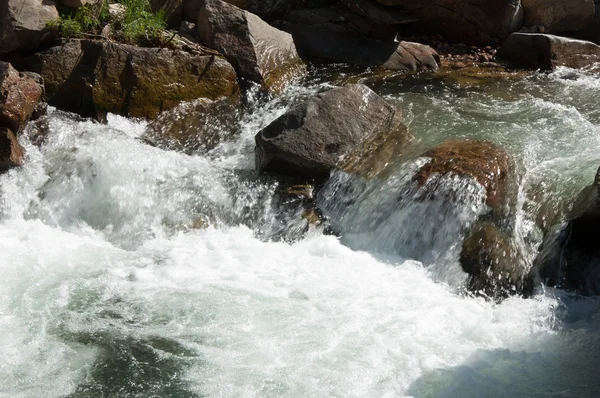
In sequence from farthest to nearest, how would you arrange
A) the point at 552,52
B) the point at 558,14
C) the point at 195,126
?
the point at 558,14, the point at 552,52, the point at 195,126

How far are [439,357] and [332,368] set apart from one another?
71 cm

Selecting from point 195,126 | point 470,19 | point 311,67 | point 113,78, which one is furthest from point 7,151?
point 470,19

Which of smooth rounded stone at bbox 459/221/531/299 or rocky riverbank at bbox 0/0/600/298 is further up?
rocky riverbank at bbox 0/0/600/298

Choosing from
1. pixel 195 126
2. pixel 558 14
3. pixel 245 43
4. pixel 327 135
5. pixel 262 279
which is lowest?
pixel 262 279

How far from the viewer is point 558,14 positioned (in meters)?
10.1

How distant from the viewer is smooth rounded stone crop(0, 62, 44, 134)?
22.2 feet

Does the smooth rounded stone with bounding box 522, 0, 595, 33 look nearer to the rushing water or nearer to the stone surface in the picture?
the stone surface

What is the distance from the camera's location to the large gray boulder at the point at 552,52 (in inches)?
353

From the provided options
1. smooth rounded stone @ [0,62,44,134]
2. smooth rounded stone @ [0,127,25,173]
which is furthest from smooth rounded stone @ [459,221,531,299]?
smooth rounded stone @ [0,62,44,134]

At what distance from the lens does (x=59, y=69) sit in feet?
25.4

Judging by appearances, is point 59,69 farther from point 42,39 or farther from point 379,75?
point 379,75

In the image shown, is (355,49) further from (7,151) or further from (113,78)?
(7,151)

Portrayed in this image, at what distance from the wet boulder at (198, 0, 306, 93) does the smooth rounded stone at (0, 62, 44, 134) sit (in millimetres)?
2120

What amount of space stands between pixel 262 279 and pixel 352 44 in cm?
457
